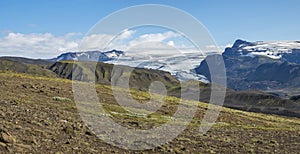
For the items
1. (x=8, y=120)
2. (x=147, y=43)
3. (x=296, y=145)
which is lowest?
(x=296, y=145)

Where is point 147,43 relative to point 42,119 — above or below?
above

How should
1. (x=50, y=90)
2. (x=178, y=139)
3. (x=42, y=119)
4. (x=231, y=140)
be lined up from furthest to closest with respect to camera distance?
1. (x=50, y=90)
2. (x=231, y=140)
3. (x=178, y=139)
4. (x=42, y=119)

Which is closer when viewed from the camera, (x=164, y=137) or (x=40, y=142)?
(x=40, y=142)

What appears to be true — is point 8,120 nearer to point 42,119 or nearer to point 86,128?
point 42,119

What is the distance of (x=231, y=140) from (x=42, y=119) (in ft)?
55.1

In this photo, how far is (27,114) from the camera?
29453mm

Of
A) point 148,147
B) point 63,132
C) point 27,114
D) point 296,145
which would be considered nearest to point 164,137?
point 148,147

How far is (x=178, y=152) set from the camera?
1019 inches

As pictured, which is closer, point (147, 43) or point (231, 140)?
point (147, 43)

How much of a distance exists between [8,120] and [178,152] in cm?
1172

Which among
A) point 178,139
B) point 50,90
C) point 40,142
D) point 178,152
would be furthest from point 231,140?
point 50,90

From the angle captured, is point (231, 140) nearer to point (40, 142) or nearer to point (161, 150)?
point (161, 150)

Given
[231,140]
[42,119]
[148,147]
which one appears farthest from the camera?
[231,140]

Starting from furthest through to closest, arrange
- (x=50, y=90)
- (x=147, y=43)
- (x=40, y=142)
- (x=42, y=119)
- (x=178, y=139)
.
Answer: (x=50, y=90) < (x=178, y=139) < (x=42, y=119) < (x=147, y=43) < (x=40, y=142)
